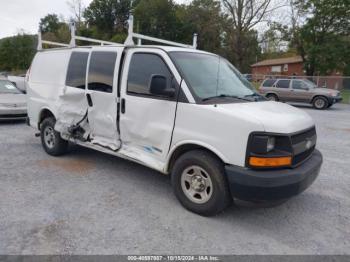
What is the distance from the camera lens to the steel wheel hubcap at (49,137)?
5953 mm

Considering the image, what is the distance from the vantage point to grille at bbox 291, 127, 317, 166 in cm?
340

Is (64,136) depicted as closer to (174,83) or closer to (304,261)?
(174,83)

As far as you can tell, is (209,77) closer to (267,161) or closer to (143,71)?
(143,71)

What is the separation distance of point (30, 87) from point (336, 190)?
20.4 feet

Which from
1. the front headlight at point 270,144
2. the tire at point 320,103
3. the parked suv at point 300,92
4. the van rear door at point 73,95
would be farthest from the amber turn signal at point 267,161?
the tire at point 320,103

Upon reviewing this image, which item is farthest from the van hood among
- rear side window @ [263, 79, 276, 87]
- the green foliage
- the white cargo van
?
the green foliage

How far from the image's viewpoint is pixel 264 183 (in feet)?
10.3

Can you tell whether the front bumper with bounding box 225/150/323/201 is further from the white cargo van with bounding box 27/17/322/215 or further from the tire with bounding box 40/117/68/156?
the tire with bounding box 40/117/68/156

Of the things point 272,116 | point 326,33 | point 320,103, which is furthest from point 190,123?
point 326,33

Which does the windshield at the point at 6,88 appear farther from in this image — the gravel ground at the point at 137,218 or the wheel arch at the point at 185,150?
the wheel arch at the point at 185,150

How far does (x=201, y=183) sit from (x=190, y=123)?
755 millimetres

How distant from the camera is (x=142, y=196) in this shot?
4.27 metres

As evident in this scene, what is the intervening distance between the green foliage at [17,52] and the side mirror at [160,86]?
45.9m

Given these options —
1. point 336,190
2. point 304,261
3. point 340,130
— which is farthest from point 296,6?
point 304,261
